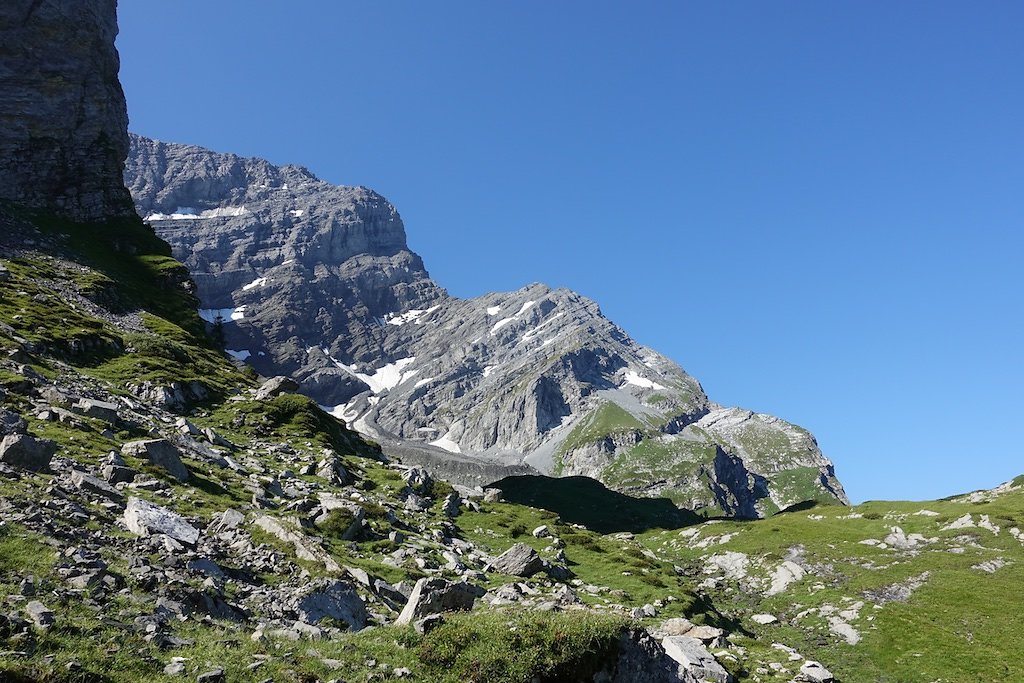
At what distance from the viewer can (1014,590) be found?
44438 millimetres

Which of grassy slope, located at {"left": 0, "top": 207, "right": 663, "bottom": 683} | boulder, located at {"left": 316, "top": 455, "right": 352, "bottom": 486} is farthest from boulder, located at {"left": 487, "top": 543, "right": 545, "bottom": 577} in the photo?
boulder, located at {"left": 316, "top": 455, "right": 352, "bottom": 486}

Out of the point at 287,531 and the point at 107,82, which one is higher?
the point at 107,82

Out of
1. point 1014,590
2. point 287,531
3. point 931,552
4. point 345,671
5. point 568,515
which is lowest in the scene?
point 345,671

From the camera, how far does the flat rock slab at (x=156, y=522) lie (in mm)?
19531

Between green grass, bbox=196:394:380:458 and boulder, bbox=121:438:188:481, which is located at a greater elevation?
green grass, bbox=196:394:380:458

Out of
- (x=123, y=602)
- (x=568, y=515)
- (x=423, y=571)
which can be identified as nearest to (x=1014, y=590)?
(x=423, y=571)

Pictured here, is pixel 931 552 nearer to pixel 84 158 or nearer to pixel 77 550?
pixel 77 550

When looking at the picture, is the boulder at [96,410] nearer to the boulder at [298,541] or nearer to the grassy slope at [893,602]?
the boulder at [298,541]

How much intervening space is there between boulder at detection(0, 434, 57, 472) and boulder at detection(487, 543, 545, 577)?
73.3 feet

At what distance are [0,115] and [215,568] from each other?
508 ft

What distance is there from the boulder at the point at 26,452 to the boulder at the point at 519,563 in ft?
73.3

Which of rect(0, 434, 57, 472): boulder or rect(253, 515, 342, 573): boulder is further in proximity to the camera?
rect(253, 515, 342, 573): boulder

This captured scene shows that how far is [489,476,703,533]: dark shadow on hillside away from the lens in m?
156

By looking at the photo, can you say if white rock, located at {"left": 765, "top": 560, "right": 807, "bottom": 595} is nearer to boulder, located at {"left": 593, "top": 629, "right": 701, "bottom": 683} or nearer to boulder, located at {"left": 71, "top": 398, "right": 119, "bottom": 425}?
boulder, located at {"left": 593, "top": 629, "right": 701, "bottom": 683}
